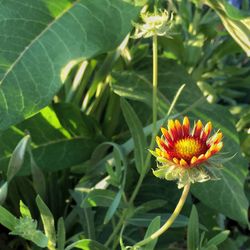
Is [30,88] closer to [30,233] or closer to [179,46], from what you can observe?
[30,233]

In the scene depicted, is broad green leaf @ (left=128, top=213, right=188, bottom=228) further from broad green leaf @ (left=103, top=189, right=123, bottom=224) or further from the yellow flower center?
the yellow flower center

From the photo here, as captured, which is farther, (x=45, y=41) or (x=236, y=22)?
(x=236, y=22)

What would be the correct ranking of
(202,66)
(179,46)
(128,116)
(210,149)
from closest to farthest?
(210,149) → (128,116) → (179,46) → (202,66)

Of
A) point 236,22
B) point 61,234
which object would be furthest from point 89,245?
point 236,22

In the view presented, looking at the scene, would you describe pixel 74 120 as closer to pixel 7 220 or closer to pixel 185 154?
pixel 7 220

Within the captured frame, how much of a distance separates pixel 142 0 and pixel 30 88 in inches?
8.6

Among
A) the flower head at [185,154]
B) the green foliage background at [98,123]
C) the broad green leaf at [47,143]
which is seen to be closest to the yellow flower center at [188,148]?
the flower head at [185,154]

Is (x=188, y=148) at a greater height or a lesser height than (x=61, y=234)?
greater

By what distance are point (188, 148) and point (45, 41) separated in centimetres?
29

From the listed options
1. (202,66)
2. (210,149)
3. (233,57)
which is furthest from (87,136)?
(233,57)

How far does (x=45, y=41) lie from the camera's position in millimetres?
784

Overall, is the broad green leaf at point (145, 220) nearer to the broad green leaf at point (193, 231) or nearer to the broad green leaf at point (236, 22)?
the broad green leaf at point (193, 231)

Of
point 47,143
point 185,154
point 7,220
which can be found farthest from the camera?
point 47,143

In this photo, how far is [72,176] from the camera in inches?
44.2
